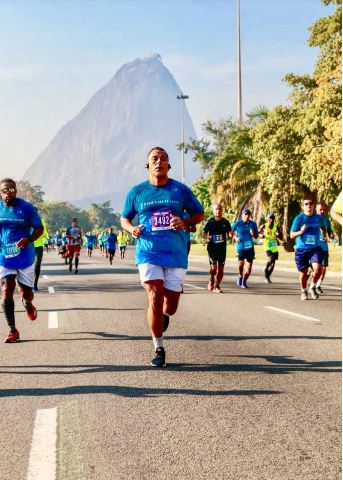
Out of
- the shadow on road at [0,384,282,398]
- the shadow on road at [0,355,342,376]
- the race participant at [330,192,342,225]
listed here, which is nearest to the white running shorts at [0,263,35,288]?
the shadow on road at [0,355,342,376]

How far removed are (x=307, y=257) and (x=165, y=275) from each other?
701 centimetres

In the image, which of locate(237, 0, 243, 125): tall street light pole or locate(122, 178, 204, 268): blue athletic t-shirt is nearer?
locate(122, 178, 204, 268): blue athletic t-shirt

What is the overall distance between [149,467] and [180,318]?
6.97m

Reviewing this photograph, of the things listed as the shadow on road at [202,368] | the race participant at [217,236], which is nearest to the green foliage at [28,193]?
the race participant at [217,236]

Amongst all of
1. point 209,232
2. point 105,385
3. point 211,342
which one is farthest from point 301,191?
point 105,385

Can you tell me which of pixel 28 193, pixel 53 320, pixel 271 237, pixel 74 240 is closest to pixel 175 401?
pixel 53 320

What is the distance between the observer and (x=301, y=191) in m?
34.2

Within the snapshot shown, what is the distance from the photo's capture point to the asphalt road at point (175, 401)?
386cm

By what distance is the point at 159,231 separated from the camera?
6.79 metres

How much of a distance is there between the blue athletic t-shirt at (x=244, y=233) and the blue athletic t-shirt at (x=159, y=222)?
396 inches

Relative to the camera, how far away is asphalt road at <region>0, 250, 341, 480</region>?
12.7ft

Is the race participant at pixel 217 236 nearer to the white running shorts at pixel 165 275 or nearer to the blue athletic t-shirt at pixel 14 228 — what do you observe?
the blue athletic t-shirt at pixel 14 228

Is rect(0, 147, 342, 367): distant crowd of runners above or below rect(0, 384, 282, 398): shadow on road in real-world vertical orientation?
above

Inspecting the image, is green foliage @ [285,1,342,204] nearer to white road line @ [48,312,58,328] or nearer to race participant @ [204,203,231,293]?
race participant @ [204,203,231,293]
